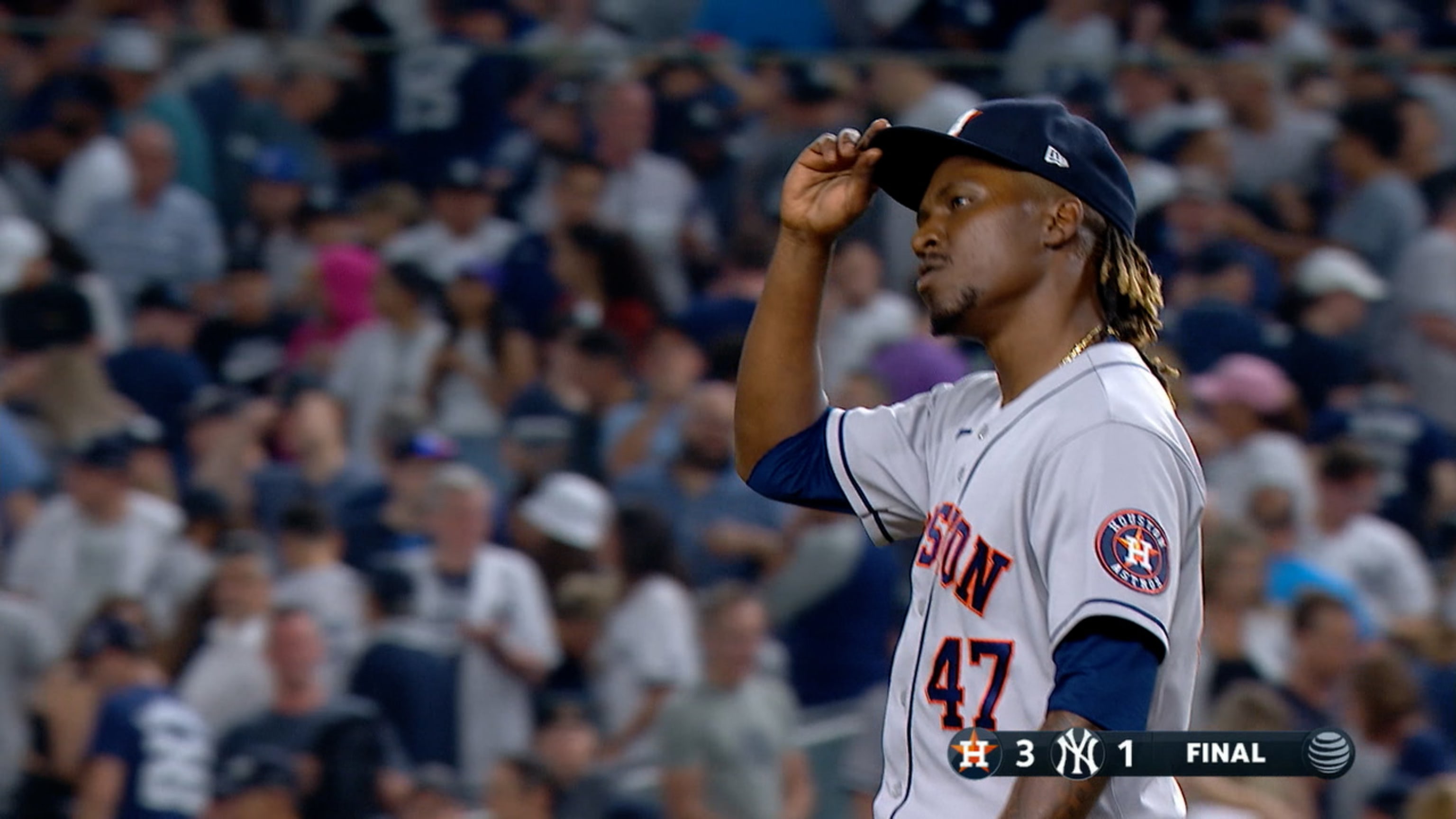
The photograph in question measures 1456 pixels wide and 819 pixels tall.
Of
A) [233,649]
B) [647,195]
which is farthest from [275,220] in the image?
[233,649]

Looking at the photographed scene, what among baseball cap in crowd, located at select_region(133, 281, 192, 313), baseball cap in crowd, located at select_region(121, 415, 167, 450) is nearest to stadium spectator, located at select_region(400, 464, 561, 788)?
baseball cap in crowd, located at select_region(121, 415, 167, 450)

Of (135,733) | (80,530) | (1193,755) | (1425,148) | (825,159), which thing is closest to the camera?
(1193,755)

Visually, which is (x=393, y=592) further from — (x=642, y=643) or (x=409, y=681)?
(x=642, y=643)

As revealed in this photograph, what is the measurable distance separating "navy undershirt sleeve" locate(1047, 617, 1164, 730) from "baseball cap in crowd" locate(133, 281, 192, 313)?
521cm

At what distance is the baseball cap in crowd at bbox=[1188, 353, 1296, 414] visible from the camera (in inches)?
254

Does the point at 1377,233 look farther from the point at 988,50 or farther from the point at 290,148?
the point at 290,148

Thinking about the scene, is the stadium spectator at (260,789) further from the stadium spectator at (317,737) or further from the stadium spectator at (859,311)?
the stadium spectator at (859,311)

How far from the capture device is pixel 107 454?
6.28 metres

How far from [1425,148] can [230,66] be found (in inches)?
147

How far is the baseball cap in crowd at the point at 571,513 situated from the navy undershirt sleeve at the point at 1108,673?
3980 mm

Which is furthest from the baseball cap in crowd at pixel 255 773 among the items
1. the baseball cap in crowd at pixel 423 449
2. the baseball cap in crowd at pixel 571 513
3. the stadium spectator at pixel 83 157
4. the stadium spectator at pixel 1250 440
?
the stadium spectator at pixel 1250 440

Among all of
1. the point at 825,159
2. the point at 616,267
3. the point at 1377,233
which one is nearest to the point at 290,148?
the point at 616,267

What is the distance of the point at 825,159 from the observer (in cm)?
268

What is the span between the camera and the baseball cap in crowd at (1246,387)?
6.46 m
